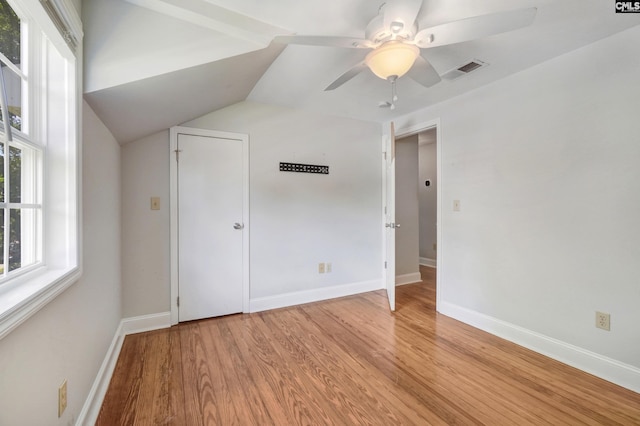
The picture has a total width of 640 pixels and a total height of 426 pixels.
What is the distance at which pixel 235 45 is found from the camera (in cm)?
161

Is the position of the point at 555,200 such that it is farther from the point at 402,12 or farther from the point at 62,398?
the point at 62,398

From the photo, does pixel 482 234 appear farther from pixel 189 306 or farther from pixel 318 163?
pixel 189 306

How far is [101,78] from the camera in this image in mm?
1319

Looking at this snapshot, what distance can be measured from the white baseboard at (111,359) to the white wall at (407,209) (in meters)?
3.01

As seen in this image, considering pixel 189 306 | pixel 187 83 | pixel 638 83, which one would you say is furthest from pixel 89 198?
pixel 638 83

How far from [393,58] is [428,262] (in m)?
4.52

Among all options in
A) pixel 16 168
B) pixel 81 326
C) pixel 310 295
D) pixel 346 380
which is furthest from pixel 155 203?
pixel 346 380

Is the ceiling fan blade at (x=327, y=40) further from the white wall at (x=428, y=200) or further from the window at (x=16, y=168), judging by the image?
the white wall at (x=428, y=200)

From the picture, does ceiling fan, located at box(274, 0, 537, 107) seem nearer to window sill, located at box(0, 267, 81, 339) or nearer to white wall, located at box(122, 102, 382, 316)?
window sill, located at box(0, 267, 81, 339)

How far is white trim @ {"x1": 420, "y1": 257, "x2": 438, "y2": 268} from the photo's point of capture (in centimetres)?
510

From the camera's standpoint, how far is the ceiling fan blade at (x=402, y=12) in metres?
1.17

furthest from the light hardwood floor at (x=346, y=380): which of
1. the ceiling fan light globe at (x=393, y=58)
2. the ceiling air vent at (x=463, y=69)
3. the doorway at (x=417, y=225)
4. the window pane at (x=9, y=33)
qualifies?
the ceiling air vent at (x=463, y=69)

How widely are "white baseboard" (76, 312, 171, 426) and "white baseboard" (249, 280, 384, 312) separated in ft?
2.88

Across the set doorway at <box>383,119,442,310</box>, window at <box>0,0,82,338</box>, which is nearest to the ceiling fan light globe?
window at <box>0,0,82,338</box>
